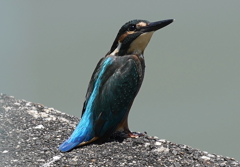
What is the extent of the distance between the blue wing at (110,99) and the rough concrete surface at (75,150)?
19 cm

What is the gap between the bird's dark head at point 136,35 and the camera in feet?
18.9

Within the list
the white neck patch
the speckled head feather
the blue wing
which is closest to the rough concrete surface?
the blue wing

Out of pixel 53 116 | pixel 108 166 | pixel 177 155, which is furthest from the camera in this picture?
pixel 53 116

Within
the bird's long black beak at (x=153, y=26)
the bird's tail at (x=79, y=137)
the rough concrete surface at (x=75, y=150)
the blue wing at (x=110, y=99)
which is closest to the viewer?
the rough concrete surface at (x=75, y=150)

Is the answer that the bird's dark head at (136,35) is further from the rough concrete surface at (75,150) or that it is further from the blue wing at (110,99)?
the rough concrete surface at (75,150)

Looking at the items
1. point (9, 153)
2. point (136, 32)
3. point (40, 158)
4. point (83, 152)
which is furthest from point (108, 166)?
point (136, 32)

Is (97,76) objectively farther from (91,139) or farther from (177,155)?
(177,155)

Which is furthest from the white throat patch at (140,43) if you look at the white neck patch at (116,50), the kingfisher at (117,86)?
the white neck patch at (116,50)

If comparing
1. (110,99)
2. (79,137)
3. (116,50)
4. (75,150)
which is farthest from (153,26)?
(75,150)

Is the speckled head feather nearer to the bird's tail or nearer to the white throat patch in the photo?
the white throat patch

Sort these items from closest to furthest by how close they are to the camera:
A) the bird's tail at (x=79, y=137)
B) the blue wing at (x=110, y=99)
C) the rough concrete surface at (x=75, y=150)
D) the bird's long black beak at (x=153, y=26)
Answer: the rough concrete surface at (x=75, y=150) → the bird's tail at (x=79, y=137) → the blue wing at (x=110, y=99) → the bird's long black beak at (x=153, y=26)

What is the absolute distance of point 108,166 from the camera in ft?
16.6

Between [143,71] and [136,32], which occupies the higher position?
[136,32]

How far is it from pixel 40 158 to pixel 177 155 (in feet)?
4.87
